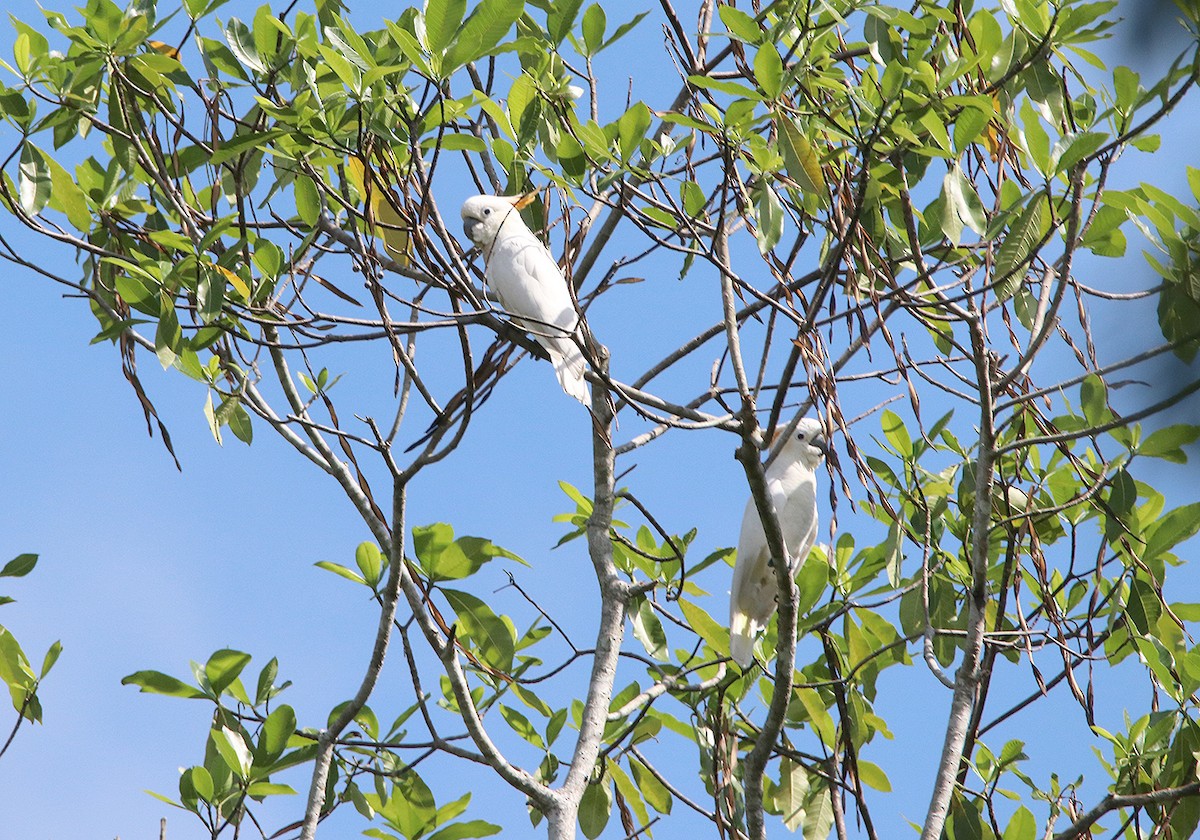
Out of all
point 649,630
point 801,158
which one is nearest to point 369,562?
point 649,630

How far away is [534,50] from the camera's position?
214cm

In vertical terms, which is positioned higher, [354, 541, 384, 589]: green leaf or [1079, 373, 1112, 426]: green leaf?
[1079, 373, 1112, 426]: green leaf

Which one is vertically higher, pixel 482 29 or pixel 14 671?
pixel 482 29

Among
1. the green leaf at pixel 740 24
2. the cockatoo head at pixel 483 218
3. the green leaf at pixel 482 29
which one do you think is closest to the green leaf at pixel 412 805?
the cockatoo head at pixel 483 218

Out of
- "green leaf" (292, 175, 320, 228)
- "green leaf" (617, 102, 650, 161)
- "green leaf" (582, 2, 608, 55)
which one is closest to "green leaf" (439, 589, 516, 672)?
"green leaf" (292, 175, 320, 228)

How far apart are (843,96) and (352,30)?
90 cm

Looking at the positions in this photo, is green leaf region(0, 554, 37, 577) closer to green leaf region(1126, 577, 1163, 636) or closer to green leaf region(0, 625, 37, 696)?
green leaf region(0, 625, 37, 696)

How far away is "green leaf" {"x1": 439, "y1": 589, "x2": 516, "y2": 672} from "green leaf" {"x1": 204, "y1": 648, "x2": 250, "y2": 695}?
459 mm

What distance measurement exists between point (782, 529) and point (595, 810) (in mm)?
839

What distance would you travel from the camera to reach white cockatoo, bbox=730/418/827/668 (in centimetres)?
310

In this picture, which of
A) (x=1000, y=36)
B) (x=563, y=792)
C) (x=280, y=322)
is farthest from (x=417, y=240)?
(x=563, y=792)

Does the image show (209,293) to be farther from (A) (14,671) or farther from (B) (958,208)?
(B) (958,208)

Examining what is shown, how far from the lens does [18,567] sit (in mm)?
2621

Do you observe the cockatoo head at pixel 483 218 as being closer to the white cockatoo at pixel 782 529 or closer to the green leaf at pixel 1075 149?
the white cockatoo at pixel 782 529
